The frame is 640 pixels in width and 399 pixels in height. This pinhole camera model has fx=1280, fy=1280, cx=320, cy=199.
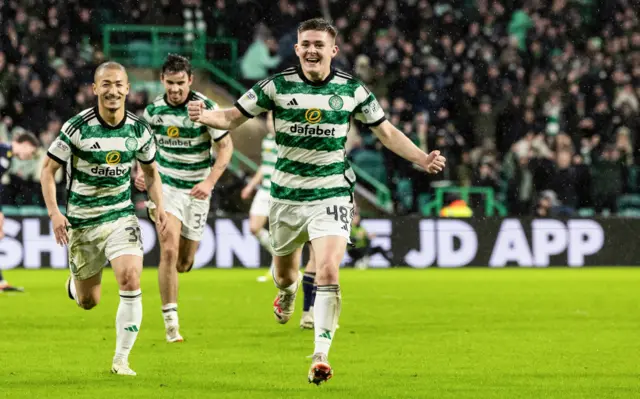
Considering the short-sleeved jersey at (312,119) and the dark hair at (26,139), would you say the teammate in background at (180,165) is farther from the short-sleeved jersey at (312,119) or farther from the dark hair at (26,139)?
the dark hair at (26,139)

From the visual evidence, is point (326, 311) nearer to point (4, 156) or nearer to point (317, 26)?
point (317, 26)

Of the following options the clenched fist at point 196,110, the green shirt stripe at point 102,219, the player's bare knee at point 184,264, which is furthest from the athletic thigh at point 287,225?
the player's bare knee at point 184,264

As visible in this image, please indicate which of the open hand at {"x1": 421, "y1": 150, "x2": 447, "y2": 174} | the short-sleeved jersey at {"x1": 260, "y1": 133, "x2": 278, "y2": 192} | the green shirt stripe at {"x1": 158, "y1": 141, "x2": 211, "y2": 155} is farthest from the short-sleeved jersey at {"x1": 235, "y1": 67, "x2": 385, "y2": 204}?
the short-sleeved jersey at {"x1": 260, "y1": 133, "x2": 278, "y2": 192}

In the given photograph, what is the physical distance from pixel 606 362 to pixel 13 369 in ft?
13.5

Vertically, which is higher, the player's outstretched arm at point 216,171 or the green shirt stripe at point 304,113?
the green shirt stripe at point 304,113

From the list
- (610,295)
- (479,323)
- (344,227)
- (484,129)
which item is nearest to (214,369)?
(344,227)

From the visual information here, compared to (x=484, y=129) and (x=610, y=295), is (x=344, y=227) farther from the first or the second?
(x=484, y=129)

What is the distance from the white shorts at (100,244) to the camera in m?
8.46

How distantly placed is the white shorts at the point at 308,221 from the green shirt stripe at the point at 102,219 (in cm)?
99

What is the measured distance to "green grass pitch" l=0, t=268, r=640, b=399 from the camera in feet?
25.3

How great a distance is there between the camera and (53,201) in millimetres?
8336

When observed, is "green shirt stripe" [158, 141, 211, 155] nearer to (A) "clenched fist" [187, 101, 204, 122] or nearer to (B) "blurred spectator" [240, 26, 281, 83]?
(A) "clenched fist" [187, 101, 204, 122]

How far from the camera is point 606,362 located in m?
9.05

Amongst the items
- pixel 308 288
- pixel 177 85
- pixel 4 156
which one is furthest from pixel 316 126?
pixel 4 156
